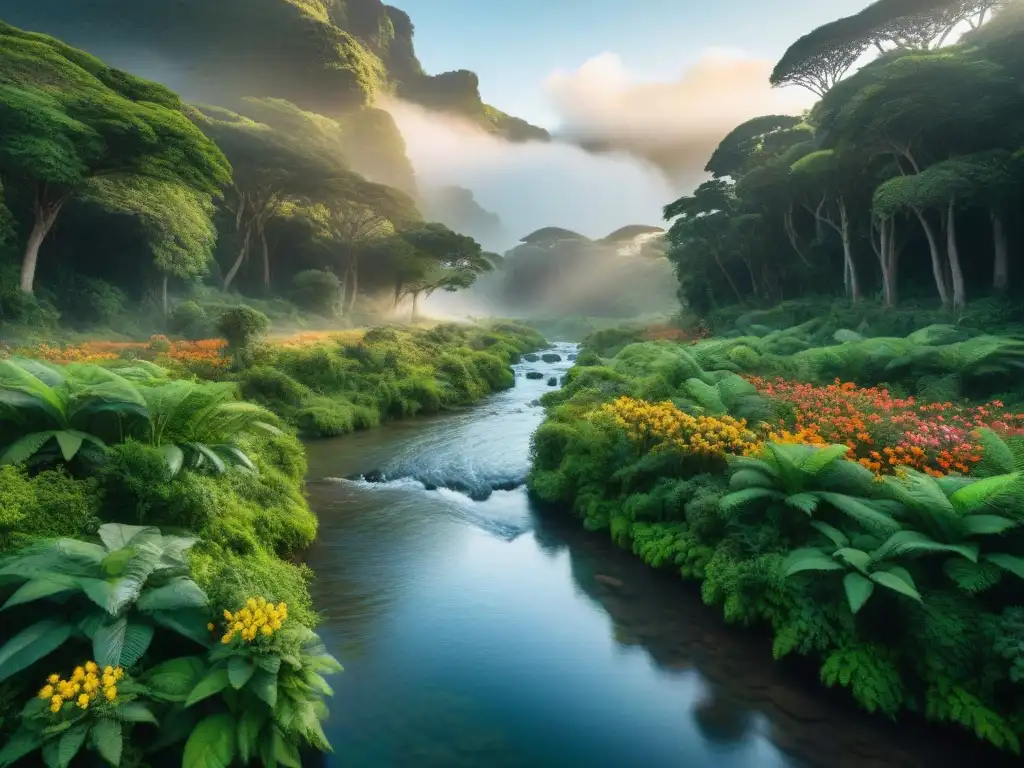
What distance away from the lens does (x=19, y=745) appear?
3381 millimetres

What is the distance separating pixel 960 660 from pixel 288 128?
211 feet

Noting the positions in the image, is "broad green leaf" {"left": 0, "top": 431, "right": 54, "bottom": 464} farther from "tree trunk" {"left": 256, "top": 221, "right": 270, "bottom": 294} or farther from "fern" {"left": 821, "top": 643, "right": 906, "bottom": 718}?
"tree trunk" {"left": 256, "top": 221, "right": 270, "bottom": 294}

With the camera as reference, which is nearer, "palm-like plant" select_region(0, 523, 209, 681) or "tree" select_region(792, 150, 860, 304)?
"palm-like plant" select_region(0, 523, 209, 681)

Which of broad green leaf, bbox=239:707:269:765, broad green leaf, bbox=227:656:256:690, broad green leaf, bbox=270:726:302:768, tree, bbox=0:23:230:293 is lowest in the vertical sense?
broad green leaf, bbox=270:726:302:768

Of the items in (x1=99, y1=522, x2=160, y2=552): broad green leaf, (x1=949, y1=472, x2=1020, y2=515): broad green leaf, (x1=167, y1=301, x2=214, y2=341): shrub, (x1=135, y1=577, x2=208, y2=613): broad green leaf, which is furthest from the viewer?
(x1=167, y1=301, x2=214, y2=341): shrub

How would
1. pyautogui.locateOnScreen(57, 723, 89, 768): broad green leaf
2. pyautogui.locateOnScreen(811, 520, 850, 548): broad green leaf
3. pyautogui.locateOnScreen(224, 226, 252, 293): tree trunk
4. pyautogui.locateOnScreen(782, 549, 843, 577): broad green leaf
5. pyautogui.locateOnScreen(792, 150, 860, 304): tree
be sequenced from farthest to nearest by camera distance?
pyautogui.locateOnScreen(224, 226, 252, 293): tree trunk < pyautogui.locateOnScreen(792, 150, 860, 304): tree < pyautogui.locateOnScreen(811, 520, 850, 548): broad green leaf < pyautogui.locateOnScreen(782, 549, 843, 577): broad green leaf < pyautogui.locateOnScreen(57, 723, 89, 768): broad green leaf

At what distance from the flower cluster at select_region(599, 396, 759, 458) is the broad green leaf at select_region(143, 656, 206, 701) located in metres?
6.59

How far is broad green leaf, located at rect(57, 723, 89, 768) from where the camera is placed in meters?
3.26

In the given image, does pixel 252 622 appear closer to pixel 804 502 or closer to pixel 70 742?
pixel 70 742

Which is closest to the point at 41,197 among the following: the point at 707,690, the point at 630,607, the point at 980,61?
the point at 630,607

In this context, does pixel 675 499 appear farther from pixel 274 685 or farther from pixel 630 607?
pixel 274 685

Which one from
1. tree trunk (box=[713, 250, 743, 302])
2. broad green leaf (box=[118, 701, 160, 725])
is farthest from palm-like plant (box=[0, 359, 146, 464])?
tree trunk (box=[713, 250, 743, 302])

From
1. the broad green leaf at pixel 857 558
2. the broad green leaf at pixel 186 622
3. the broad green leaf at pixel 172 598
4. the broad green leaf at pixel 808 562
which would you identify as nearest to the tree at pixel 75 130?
the broad green leaf at pixel 172 598

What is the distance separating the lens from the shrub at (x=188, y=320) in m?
24.2
